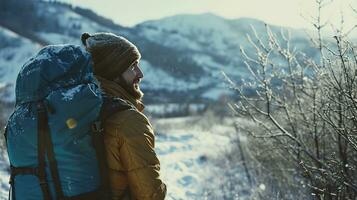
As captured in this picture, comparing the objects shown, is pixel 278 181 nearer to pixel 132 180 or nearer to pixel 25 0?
pixel 132 180

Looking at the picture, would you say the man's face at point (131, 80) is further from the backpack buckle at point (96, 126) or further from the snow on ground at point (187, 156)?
the snow on ground at point (187, 156)

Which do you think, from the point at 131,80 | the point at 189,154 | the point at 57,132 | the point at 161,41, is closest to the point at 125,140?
the point at 57,132

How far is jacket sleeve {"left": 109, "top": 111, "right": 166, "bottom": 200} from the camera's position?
2369mm

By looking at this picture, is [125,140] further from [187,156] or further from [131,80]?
[187,156]

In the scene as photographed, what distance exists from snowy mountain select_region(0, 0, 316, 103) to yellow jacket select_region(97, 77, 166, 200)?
61834 millimetres

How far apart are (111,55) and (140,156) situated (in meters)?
0.58

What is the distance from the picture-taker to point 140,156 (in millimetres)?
2371

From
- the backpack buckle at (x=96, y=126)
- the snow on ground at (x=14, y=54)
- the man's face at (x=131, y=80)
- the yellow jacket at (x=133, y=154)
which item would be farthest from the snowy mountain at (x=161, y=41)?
the backpack buckle at (x=96, y=126)

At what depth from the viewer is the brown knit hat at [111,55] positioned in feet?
8.67

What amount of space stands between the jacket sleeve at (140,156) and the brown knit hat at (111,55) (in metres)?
0.35

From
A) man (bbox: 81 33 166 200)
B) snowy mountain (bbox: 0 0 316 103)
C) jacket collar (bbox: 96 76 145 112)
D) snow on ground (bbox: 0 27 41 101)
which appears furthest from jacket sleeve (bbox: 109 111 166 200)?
snow on ground (bbox: 0 27 41 101)

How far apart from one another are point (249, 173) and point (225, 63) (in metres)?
119

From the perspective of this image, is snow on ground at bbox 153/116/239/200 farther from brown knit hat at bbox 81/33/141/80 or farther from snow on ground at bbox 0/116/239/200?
brown knit hat at bbox 81/33/141/80

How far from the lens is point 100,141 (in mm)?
2359
